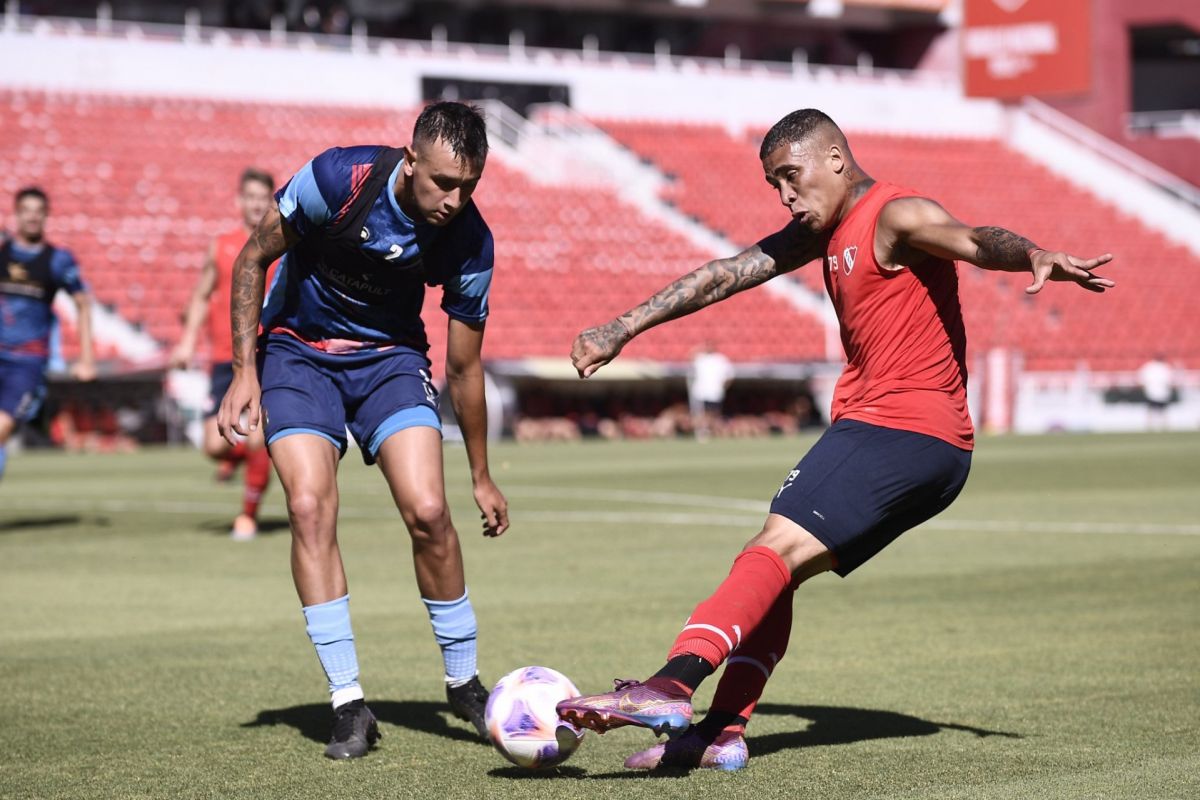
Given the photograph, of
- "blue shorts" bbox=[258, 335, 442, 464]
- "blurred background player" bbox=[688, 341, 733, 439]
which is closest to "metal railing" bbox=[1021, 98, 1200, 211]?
"blurred background player" bbox=[688, 341, 733, 439]

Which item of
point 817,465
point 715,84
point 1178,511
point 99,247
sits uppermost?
point 715,84

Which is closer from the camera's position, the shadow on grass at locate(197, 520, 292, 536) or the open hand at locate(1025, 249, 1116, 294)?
the open hand at locate(1025, 249, 1116, 294)

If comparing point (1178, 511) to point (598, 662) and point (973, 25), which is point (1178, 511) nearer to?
point (598, 662)

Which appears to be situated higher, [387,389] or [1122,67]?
[1122,67]

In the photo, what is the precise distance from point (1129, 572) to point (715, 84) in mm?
34374

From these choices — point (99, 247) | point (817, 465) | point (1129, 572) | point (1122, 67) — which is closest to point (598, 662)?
point (817, 465)

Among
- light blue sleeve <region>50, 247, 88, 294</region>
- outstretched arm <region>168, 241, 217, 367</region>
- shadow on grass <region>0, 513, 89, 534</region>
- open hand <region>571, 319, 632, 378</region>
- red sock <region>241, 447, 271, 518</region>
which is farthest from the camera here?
shadow on grass <region>0, 513, 89, 534</region>

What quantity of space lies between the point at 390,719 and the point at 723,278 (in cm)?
206

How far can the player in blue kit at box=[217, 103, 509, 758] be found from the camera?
19.1 ft

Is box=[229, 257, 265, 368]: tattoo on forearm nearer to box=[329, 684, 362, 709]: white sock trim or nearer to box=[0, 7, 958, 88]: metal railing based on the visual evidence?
box=[329, 684, 362, 709]: white sock trim

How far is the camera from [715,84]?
4406 centimetres

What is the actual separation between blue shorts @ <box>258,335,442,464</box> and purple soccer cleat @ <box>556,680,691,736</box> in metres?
1.61

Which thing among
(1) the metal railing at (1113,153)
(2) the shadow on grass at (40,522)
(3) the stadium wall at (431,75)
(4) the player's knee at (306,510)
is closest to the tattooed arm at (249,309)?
(4) the player's knee at (306,510)

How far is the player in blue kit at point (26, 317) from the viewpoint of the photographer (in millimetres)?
13117
